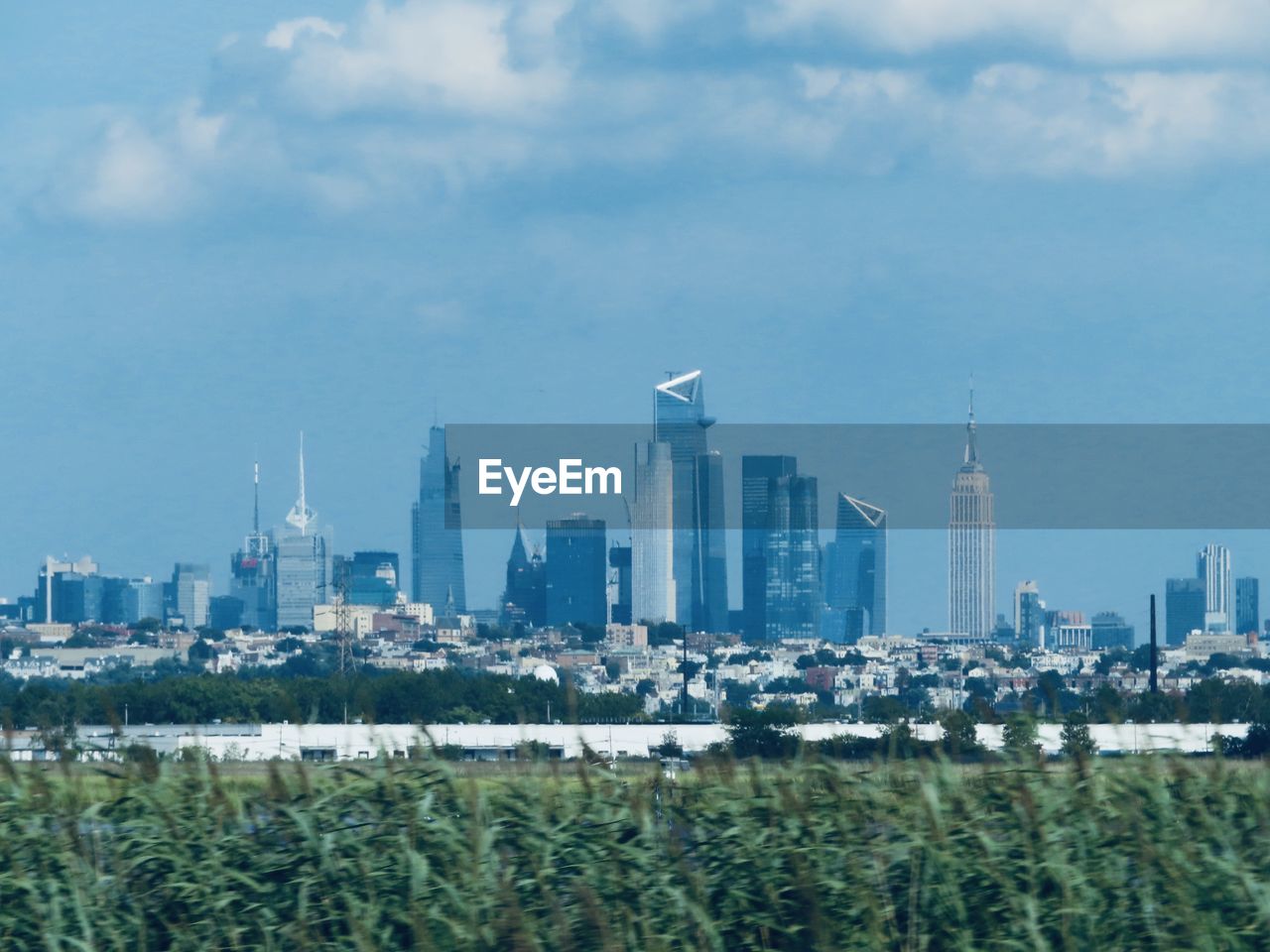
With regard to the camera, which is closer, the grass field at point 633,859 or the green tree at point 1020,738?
the grass field at point 633,859

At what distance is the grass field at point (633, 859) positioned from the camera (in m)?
9.97

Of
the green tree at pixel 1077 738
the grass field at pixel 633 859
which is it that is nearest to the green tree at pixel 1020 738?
the green tree at pixel 1077 738

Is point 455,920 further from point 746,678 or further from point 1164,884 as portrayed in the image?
point 746,678

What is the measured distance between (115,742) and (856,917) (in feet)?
15.9

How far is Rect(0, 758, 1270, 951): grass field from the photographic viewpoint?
9969 mm

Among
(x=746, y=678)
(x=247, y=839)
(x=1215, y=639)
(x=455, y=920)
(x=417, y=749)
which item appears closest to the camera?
(x=455, y=920)

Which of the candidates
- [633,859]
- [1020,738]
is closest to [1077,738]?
[1020,738]

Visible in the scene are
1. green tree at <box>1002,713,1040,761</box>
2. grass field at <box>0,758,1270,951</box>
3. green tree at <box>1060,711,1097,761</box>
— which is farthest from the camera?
green tree at <box>1002,713,1040,761</box>

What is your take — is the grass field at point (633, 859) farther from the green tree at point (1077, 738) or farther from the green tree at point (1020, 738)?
the green tree at point (1020, 738)

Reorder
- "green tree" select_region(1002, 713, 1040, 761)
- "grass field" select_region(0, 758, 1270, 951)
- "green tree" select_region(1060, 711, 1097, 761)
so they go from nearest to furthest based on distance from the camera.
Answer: "grass field" select_region(0, 758, 1270, 951) < "green tree" select_region(1060, 711, 1097, 761) < "green tree" select_region(1002, 713, 1040, 761)

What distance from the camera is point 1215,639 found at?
192m

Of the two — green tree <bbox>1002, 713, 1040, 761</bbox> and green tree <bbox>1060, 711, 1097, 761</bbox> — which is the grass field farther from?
green tree <bbox>1002, 713, 1040, 761</bbox>

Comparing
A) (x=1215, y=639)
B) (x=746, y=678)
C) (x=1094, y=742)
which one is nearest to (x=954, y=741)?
(x=1094, y=742)

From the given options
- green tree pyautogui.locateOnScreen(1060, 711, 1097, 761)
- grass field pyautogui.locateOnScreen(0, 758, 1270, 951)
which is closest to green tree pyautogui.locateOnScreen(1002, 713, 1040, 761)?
green tree pyautogui.locateOnScreen(1060, 711, 1097, 761)
